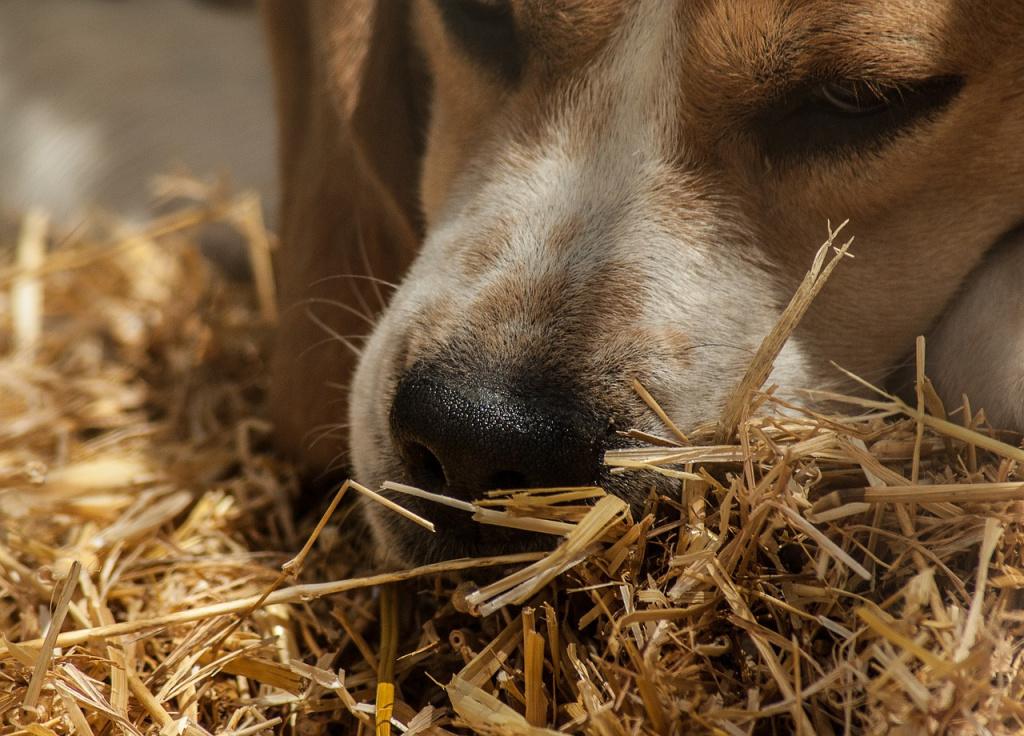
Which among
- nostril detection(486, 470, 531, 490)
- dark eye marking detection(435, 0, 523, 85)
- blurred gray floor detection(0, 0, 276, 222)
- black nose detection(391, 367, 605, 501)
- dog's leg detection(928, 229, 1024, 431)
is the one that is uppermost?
dark eye marking detection(435, 0, 523, 85)

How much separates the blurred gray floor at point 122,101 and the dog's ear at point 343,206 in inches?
37.7

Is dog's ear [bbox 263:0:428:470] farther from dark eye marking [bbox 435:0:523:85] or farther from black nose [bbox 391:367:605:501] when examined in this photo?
black nose [bbox 391:367:605:501]

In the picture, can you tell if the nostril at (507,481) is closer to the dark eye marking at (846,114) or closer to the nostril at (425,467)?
the nostril at (425,467)

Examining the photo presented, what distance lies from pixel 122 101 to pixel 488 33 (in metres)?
1.98

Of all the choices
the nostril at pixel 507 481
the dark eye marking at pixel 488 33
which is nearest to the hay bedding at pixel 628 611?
the nostril at pixel 507 481

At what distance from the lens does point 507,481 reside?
1.24m

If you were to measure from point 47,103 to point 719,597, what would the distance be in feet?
9.07

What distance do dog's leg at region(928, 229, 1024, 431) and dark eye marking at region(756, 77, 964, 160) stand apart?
0.75ft

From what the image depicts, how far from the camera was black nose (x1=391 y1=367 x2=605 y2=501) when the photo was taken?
121 centimetres

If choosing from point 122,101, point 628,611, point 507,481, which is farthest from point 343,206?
point 122,101

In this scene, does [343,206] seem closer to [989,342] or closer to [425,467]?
[425,467]

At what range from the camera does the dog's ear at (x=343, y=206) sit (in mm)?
1818

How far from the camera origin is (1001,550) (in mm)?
1116

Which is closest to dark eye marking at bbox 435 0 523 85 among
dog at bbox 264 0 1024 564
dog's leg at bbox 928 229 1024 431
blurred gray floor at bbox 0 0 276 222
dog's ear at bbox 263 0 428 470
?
dog at bbox 264 0 1024 564
